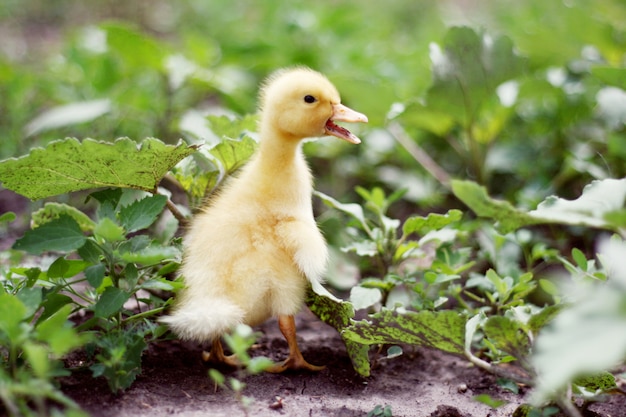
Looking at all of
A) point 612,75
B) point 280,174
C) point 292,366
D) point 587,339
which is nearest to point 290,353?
point 292,366

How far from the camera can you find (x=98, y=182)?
1.81 meters

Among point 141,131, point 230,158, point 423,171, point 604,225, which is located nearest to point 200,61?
point 141,131

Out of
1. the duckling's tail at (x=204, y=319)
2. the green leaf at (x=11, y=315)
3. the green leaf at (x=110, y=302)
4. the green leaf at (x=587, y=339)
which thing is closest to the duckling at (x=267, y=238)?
the duckling's tail at (x=204, y=319)

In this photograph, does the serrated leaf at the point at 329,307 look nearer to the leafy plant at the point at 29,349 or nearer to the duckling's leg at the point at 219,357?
the duckling's leg at the point at 219,357

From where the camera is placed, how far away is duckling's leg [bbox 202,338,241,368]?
6.08 ft

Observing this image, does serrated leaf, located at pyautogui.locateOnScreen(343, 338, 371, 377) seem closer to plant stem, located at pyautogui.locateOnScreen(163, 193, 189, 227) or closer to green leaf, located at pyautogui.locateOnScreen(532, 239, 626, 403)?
plant stem, located at pyautogui.locateOnScreen(163, 193, 189, 227)

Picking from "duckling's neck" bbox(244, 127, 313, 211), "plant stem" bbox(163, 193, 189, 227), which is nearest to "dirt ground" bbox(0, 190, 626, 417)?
"plant stem" bbox(163, 193, 189, 227)

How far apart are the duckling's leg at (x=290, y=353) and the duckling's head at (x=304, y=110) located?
51cm

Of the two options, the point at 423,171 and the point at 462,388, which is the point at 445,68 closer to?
the point at 423,171

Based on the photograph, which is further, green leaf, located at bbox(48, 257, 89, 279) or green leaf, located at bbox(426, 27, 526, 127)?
green leaf, located at bbox(426, 27, 526, 127)

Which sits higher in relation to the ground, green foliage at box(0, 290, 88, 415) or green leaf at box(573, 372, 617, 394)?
green foliage at box(0, 290, 88, 415)

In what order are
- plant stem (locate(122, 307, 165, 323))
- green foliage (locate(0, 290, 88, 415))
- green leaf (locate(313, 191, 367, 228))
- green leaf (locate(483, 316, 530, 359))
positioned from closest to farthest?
1. green foliage (locate(0, 290, 88, 415))
2. green leaf (locate(483, 316, 530, 359))
3. plant stem (locate(122, 307, 165, 323))
4. green leaf (locate(313, 191, 367, 228))

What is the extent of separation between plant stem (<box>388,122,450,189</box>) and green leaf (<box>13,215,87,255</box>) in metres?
1.62

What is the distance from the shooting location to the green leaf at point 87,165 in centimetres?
170
